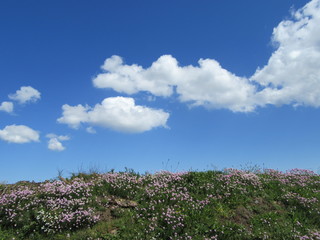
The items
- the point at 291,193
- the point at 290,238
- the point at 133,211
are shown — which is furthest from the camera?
the point at 291,193

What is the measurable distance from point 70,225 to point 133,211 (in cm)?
224

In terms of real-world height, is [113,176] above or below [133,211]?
above

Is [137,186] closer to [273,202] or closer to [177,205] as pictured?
[177,205]

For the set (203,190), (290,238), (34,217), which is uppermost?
(203,190)

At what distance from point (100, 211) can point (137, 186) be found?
2026 millimetres

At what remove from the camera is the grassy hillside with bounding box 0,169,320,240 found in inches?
401

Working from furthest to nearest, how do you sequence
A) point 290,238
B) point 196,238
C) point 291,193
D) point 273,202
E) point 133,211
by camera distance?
1. point 291,193
2. point 273,202
3. point 133,211
4. point 290,238
5. point 196,238

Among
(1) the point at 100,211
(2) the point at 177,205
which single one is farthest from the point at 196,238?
(1) the point at 100,211

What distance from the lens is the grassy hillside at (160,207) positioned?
1018cm

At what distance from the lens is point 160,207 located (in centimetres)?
1116

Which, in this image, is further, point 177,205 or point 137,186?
point 137,186

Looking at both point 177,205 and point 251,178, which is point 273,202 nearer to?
point 251,178

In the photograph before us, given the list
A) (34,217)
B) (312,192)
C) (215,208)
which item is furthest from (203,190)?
(34,217)

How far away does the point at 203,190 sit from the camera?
1287 centimetres
